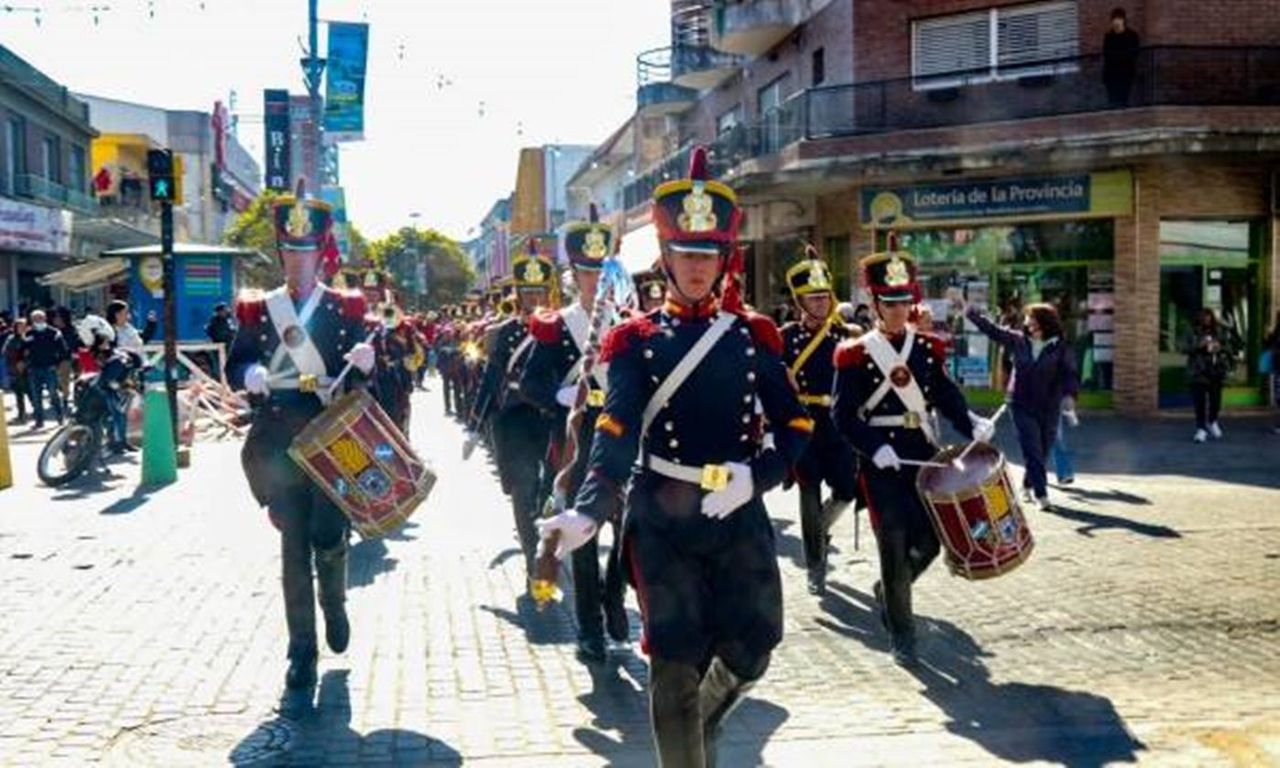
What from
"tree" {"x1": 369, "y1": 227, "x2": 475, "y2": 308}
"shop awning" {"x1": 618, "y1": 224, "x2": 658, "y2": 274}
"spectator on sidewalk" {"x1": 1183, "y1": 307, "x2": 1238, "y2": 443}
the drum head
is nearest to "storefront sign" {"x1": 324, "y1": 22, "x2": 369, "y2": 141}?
"shop awning" {"x1": 618, "y1": 224, "x2": 658, "y2": 274}

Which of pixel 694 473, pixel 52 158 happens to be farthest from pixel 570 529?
pixel 52 158

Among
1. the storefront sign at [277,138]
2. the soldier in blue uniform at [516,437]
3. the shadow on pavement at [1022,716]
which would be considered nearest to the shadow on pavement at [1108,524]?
the shadow on pavement at [1022,716]

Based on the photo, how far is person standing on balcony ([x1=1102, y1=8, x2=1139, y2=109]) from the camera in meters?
20.4

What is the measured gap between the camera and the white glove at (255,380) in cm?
624

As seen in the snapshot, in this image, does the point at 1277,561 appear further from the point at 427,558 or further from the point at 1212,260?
the point at 1212,260

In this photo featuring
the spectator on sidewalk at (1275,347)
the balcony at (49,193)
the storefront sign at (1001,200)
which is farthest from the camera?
the balcony at (49,193)

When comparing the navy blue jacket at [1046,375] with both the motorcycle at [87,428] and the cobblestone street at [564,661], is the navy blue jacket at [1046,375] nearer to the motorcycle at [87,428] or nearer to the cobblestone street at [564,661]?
the cobblestone street at [564,661]

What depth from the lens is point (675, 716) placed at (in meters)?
4.33

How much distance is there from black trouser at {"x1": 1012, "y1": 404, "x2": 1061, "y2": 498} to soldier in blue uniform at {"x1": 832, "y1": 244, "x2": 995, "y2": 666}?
198 inches

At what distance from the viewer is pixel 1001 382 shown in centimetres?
2283

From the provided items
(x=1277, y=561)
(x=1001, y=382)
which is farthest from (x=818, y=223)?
(x=1277, y=561)

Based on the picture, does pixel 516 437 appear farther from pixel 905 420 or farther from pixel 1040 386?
pixel 1040 386

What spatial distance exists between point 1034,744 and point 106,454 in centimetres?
1404

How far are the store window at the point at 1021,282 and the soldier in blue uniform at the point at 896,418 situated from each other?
1374 cm
